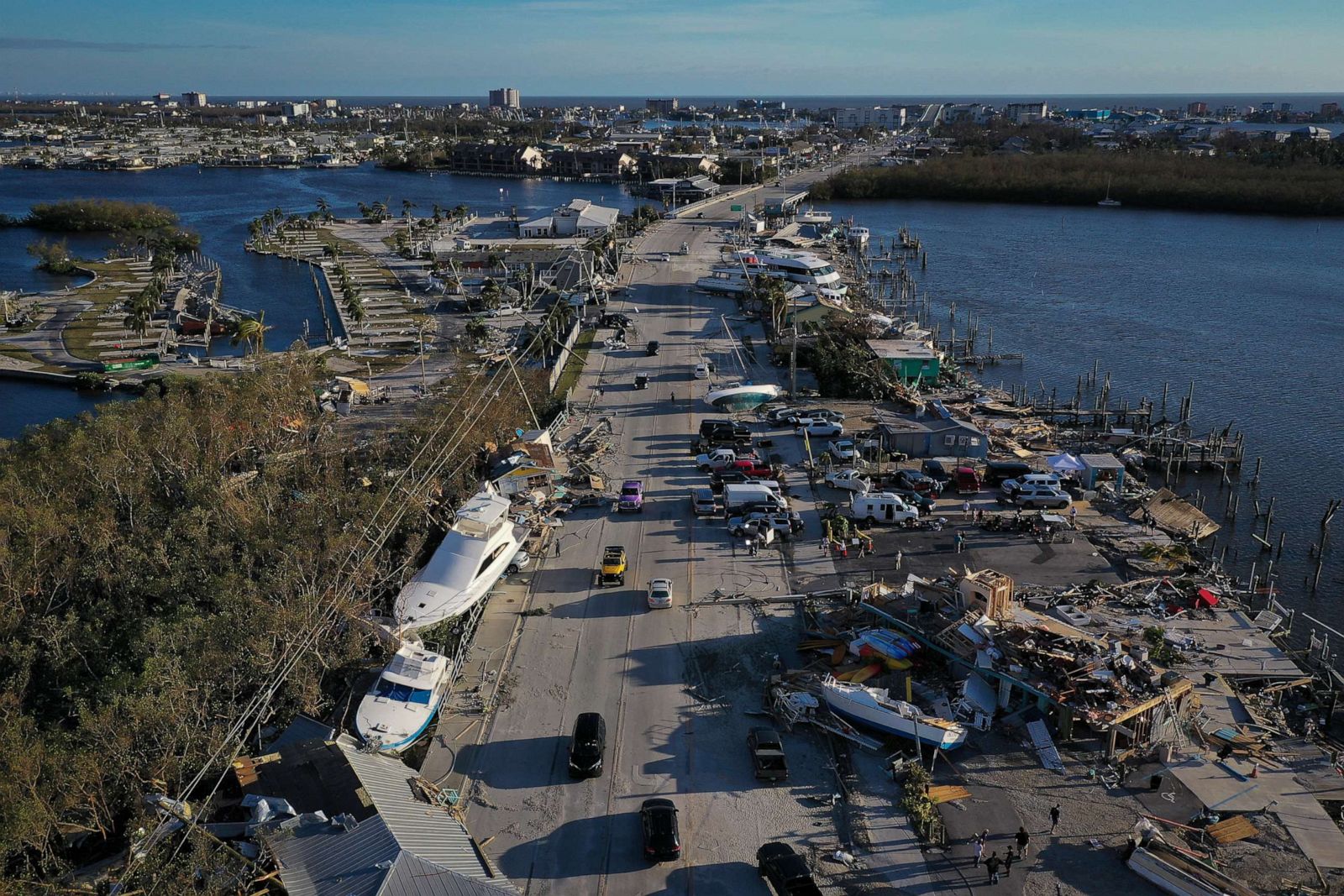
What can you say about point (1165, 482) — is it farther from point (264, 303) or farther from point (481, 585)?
point (264, 303)

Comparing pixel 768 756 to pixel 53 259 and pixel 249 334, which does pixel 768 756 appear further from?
pixel 53 259

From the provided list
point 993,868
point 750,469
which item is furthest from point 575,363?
point 993,868

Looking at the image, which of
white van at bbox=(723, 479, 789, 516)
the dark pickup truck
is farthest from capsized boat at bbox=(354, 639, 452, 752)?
white van at bbox=(723, 479, 789, 516)

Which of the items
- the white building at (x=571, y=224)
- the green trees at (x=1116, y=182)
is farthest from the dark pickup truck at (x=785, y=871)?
the green trees at (x=1116, y=182)

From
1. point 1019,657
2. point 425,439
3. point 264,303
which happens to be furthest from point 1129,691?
point 264,303

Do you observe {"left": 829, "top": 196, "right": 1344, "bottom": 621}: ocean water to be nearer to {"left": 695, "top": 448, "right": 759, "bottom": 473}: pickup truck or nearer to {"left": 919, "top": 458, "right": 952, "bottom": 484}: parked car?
{"left": 919, "top": 458, "right": 952, "bottom": 484}: parked car

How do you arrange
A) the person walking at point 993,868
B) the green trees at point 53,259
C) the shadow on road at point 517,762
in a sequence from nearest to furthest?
the person walking at point 993,868 → the shadow on road at point 517,762 → the green trees at point 53,259

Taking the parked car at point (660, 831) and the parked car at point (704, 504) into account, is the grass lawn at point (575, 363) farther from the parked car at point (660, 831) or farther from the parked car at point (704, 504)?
the parked car at point (660, 831)
